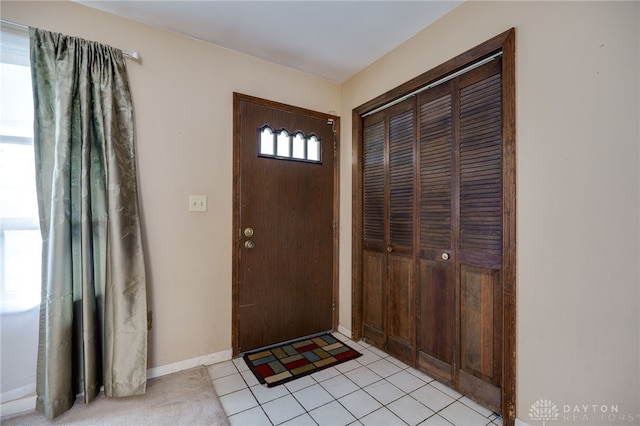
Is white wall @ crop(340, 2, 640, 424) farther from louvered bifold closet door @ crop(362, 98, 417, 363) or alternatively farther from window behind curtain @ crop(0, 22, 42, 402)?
window behind curtain @ crop(0, 22, 42, 402)

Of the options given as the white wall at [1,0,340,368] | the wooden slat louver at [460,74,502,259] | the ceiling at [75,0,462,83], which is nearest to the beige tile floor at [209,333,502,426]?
the white wall at [1,0,340,368]

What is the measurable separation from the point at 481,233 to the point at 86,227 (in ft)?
7.44

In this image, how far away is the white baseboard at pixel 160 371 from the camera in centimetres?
154

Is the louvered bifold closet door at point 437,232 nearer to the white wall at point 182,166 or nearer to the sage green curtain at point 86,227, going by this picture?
the white wall at point 182,166

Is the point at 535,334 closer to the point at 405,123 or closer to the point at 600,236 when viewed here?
the point at 600,236

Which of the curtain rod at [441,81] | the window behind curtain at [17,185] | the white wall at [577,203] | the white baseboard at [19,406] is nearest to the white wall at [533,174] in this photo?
the white wall at [577,203]

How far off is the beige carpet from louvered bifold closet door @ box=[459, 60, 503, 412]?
1474mm

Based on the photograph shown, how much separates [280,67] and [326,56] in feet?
1.36

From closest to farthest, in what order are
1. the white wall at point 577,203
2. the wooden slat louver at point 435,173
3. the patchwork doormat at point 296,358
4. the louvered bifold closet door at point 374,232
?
the white wall at point 577,203
the wooden slat louver at point 435,173
the patchwork doormat at point 296,358
the louvered bifold closet door at point 374,232

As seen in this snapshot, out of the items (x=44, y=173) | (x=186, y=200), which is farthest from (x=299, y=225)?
(x=44, y=173)

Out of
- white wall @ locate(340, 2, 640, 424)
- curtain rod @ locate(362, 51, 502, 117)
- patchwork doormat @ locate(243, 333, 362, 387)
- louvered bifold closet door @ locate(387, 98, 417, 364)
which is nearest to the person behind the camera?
white wall @ locate(340, 2, 640, 424)

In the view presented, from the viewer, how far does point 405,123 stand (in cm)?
212

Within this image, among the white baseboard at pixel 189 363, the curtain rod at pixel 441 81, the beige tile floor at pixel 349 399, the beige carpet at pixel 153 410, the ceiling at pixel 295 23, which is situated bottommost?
the beige tile floor at pixel 349 399

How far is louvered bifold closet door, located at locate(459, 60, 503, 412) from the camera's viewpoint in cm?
156
